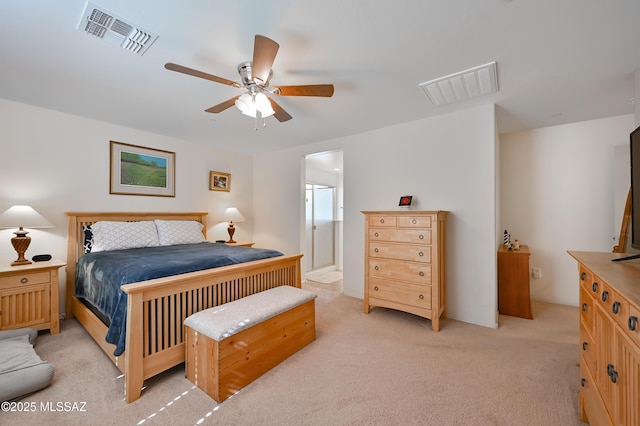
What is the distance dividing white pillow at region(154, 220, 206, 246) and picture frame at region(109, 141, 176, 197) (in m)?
0.58

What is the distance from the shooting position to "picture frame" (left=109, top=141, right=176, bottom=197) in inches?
138

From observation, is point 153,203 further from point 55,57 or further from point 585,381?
point 585,381

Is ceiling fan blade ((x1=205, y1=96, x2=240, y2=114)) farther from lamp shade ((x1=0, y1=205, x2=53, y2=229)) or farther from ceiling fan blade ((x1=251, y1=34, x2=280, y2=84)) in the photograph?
lamp shade ((x1=0, y1=205, x2=53, y2=229))

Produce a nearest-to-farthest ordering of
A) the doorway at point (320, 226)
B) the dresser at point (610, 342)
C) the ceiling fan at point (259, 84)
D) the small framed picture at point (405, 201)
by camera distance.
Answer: the dresser at point (610, 342), the ceiling fan at point (259, 84), the small framed picture at point (405, 201), the doorway at point (320, 226)

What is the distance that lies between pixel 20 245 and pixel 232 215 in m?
2.47

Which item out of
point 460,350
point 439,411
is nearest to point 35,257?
point 439,411

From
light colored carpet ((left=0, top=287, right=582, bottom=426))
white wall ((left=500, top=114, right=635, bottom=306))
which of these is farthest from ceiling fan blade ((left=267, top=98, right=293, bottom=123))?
white wall ((left=500, top=114, right=635, bottom=306))

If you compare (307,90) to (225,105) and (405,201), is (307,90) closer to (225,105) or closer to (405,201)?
(225,105)

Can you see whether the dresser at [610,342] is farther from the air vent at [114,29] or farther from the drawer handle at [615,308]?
the air vent at [114,29]

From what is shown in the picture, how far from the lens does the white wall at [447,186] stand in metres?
2.85

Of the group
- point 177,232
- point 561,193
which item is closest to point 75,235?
point 177,232

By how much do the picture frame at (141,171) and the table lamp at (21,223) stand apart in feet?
2.88

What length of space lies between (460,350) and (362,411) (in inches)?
47.3

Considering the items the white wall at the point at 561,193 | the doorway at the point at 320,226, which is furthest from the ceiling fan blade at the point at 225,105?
the white wall at the point at 561,193
